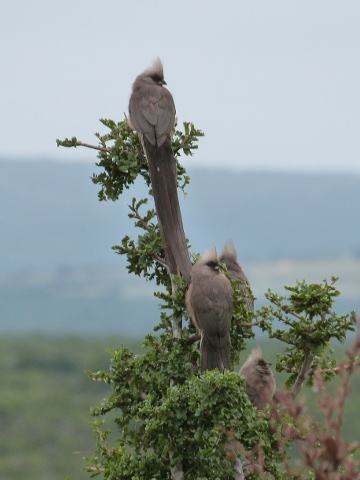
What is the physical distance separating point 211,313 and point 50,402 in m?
73.2

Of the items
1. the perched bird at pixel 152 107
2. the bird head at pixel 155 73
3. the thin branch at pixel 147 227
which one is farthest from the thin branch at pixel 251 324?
the bird head at pixel 155 73

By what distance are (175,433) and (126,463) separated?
2.04 ft

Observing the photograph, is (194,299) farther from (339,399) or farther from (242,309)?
(339,399)

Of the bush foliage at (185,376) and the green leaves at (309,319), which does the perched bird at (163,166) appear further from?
the green leaves at (309,319)

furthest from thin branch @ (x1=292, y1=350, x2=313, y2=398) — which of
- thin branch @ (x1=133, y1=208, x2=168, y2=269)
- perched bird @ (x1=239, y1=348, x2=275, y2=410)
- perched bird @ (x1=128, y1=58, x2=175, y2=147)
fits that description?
perched bird @ (x1=128, y1=58, x2=175, y2=147)

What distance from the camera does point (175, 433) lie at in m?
8.24

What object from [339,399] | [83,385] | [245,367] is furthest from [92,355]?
[339,399]

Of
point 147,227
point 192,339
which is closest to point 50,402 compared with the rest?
point 147,227

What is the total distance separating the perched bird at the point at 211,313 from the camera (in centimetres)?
866

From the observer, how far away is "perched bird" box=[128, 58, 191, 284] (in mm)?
9156

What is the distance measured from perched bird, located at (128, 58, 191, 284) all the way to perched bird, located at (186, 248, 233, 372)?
22cm

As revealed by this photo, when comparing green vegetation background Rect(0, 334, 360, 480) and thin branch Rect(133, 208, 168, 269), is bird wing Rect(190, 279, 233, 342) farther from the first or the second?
green vegetation background Rect(0, 334, 360, 480)

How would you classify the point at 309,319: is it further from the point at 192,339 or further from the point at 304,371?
the point at 192,339

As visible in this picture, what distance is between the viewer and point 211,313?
864cm
